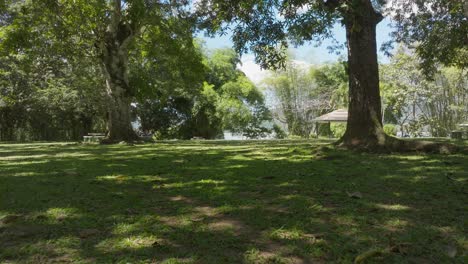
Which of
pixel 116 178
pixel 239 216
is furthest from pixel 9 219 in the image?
pixel 116 178

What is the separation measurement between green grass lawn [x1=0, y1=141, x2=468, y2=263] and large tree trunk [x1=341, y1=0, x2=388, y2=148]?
2723 mm

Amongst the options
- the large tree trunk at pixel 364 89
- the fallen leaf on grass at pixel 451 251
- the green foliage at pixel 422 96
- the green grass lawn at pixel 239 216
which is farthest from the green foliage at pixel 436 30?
the green foliage at pixel 422 96

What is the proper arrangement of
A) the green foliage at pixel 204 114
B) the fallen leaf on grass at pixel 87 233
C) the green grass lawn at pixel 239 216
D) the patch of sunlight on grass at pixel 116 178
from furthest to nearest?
the green foliage at pixel 204 114 → the patch of sunlight on grass at pixel 116 178 → the fallen leaf on grass at pixel 87 233 → the green grass lawn at pixel 239 216

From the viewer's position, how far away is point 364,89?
8.87 metres

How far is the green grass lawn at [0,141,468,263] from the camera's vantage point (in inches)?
105

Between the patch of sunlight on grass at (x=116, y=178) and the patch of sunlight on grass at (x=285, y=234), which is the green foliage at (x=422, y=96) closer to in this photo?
the patch of sunlight on grass at (x=116, y=178)

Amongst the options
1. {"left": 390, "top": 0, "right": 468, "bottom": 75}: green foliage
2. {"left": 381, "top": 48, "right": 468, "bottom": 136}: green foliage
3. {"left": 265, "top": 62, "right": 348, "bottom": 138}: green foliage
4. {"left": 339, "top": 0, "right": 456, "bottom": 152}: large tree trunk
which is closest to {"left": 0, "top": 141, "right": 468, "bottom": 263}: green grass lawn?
{"left": 339, "top": 0, "right": 456, "bottom": 152}: large tree trunk

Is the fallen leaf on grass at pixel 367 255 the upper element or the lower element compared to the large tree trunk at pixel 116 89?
lower

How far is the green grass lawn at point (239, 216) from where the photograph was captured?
2670 mm

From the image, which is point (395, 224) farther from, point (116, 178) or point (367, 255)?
point (116, 178)

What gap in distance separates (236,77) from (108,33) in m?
20.7

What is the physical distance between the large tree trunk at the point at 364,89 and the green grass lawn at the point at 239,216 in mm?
2723

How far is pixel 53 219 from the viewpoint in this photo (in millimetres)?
3488

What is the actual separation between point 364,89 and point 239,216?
6.16 metres
